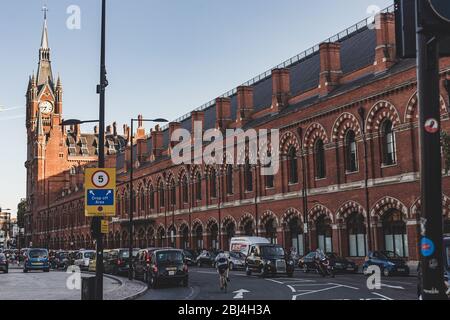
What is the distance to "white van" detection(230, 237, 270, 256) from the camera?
39.4 metres

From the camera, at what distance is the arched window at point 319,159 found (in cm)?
4278

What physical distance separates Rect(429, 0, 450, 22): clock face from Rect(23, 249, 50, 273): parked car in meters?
42.7

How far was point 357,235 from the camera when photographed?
3872 cm

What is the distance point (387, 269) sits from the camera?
30.4 meters

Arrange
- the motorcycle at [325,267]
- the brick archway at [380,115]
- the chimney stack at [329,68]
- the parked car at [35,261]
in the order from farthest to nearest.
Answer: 1. the parked car at [35,261]
2. the chimney stack at [329,68]
3. the brick archway at [380,115]
4. the motorcycle at [325,267]

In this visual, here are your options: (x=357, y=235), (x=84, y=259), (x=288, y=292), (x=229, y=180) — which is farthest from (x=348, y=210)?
(x=84, y=259)

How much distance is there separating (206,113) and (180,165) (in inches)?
415

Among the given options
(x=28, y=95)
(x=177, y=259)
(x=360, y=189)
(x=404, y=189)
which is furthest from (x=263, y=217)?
(x=28, y=95)

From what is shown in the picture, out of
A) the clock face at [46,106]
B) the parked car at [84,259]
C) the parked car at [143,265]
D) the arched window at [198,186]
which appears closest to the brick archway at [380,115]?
the parked car at [143,265]

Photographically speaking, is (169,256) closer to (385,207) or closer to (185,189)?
(385,207)

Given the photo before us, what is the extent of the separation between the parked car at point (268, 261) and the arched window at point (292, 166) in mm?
13057

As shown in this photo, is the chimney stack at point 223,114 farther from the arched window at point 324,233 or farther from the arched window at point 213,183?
the arched window at point 324,233

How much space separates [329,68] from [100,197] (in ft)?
105

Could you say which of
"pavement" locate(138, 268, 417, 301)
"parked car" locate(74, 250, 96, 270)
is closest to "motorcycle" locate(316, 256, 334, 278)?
"pavement" locate(138, 268, 417, 301)
